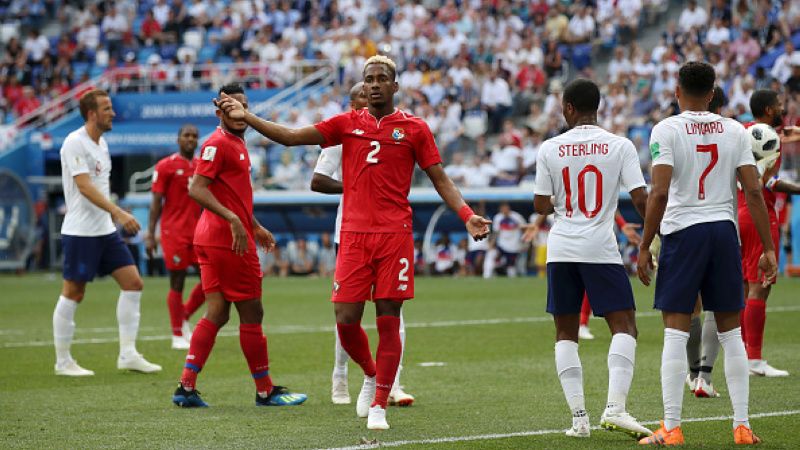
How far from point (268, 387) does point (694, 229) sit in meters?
3.67

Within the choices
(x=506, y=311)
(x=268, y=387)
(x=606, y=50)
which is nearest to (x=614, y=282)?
(x=268, y=387)

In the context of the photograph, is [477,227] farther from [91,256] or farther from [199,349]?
[91,256]

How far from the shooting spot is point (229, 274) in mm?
9734

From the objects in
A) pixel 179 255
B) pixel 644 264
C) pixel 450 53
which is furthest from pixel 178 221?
pixel 450 53

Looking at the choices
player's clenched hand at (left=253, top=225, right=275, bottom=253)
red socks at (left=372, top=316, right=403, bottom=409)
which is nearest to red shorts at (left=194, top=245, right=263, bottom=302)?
player's clenched hand at (left=253, top=225, right=275, bottom=253)

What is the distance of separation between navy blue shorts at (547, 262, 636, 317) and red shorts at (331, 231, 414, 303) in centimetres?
101

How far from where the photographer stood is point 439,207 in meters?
28.8

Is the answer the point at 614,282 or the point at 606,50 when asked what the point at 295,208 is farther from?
the point at 614,282

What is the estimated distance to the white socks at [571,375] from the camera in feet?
25.8

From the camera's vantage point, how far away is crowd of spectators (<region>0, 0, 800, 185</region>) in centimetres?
2905

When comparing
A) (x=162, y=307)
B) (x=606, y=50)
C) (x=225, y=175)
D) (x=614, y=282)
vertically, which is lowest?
(x=162, y=307)

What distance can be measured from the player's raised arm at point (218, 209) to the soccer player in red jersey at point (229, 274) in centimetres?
6

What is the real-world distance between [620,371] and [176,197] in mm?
8357

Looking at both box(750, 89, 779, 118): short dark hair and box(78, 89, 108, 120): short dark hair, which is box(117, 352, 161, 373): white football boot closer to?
box(78, 89, 108, 120): short dark hair
